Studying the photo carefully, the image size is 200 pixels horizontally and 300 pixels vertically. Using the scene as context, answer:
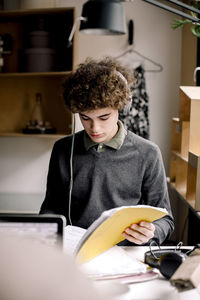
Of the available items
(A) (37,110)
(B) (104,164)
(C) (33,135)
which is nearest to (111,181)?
(B) (104,164)

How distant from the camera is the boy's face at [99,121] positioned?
1529 mm

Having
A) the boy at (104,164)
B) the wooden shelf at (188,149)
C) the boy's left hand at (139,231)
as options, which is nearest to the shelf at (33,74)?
the wooden shelf at (188,149)

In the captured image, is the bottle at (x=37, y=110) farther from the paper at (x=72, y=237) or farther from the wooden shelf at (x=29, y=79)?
the paper at (x=72, y=237)

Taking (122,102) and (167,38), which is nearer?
(122,102)

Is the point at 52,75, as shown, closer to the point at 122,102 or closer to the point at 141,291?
the point at 122,102

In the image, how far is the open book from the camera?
1.03 metres

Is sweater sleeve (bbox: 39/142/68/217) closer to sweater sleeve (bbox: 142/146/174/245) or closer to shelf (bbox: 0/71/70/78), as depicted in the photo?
sweater sleeve (bbox: 142/146/174/245)

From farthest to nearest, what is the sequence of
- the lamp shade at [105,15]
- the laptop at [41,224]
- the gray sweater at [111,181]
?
the gray sweater at [111,181], the lamp shade at [105,15], the laptop at [41,224]

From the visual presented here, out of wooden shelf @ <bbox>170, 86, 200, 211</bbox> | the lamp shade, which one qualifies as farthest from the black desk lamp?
wooden shelf @ <bbox>170, 86, 200, 211</bbox>

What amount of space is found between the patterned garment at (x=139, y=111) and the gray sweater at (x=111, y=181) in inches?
55.4

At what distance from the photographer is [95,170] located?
1.66 m

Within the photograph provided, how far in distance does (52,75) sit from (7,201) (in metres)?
1.00

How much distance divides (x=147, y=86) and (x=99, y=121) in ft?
5.77

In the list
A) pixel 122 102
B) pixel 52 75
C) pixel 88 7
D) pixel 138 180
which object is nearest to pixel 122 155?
pixel 138 180
